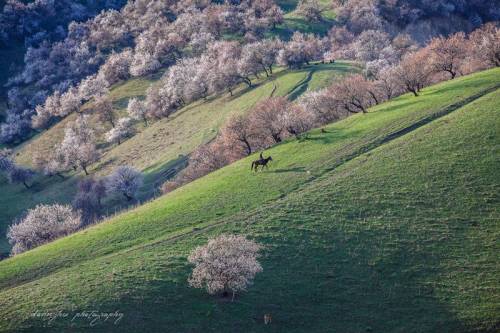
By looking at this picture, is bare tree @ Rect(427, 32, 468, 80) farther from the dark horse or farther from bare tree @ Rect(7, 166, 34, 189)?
bare tree @ Rect(7, 166, 34, 189)

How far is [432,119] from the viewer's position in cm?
6144

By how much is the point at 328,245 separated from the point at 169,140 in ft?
231

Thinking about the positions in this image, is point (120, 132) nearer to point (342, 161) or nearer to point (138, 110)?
point (138, 110)

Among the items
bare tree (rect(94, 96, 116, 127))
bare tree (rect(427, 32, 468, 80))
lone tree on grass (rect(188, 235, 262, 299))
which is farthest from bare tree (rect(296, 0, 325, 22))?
lone tree on grass (rect(188, 235, 262, 299))

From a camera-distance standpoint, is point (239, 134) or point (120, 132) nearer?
point (239, 134)

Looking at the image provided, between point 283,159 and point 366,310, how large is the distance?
28332mm

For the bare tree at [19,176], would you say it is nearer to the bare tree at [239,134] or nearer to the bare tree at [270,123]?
the bare tree at [239,134]

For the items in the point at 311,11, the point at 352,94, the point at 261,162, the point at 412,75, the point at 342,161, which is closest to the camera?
the point at 342,161

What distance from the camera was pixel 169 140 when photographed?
356ft

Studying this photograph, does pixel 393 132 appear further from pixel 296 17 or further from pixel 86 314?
pixel 296 17

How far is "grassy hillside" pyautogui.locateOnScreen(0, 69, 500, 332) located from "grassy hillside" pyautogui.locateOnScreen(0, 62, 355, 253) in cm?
3754

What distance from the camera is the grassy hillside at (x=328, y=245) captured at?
3684 cm

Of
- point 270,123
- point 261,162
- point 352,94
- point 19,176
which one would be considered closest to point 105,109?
point 19,176

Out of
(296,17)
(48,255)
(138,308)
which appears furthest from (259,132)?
(296,17)
